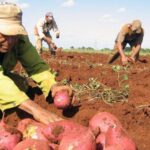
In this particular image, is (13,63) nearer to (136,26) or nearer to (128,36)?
(136,26)

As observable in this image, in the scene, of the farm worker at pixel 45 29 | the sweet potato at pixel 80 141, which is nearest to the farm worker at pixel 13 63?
the sweet potato at pixel 80 141

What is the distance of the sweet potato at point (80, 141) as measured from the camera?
3.04 metres

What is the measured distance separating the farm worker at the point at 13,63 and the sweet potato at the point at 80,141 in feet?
2.32

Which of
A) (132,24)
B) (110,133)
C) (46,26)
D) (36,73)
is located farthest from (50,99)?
(46,26)

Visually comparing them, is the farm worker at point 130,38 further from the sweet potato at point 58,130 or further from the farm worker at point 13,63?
the sweet potato at point 58,130

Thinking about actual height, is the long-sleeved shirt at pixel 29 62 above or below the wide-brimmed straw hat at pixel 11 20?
below

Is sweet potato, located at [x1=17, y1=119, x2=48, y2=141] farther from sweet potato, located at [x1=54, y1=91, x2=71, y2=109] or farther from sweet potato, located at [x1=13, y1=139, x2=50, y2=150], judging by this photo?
sweet potato, located at [x1=54, y1=91, x2=71, y2=109]

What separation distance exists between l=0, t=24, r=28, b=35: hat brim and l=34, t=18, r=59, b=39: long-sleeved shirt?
10917 mm

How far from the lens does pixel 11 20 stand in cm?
442

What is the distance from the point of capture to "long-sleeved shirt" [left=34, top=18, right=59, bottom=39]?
15.4 m

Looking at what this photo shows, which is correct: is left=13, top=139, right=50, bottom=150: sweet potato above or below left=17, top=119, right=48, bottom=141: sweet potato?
above

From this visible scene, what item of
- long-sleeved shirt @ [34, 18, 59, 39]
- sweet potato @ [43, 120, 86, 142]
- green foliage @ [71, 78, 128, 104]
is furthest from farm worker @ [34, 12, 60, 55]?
sweet potato @ [43, 120, 86, 142]

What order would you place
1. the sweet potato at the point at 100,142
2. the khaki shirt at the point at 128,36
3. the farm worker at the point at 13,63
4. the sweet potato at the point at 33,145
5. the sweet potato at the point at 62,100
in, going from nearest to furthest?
the sweet potato at the point at 33,145
the sweet potato at the point at 100,142
the farm worker at the point at 13,63
the sweet potato at the point at 62,100
the khaki shirt at the point at 128,36

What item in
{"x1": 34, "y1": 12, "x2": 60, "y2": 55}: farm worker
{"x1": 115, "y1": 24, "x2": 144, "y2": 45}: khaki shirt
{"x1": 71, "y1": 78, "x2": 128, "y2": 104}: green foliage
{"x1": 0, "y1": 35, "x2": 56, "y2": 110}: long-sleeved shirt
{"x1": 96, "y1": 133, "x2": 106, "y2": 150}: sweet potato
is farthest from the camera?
{"x1": 34, "y1": 12, "x2": 60, "y2": 55}: farm worker
